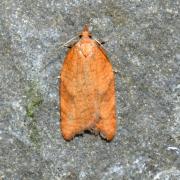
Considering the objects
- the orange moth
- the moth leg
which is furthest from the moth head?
the moth leg

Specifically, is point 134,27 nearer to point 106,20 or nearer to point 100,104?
point 106,20

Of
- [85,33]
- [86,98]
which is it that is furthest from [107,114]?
[85,33]

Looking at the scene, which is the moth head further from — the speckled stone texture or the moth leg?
the moth leg

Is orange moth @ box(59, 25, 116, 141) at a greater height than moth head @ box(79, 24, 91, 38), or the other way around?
moth head @ box(79, 24, 91, 38)

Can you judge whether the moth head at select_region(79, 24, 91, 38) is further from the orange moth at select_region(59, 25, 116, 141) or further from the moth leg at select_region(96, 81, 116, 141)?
the moth leg at select_region(96, 81, 116, 141)

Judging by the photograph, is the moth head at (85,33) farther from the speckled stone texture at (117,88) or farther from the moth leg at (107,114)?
the moth leg at (107,114)

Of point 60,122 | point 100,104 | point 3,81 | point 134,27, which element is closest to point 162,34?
point 134,27

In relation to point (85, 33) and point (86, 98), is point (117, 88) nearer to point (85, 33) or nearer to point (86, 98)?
point (86, 98)
